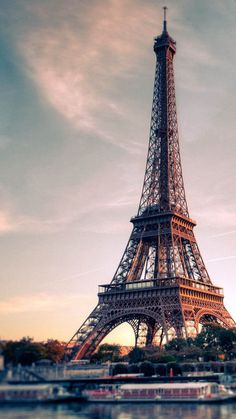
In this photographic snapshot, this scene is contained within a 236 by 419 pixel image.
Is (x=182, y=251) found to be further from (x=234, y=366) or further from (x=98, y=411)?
(x=98, y=411)

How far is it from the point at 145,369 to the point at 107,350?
104ft

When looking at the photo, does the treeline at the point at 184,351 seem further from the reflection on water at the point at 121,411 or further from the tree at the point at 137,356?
the reflection on water at the point at 121,411

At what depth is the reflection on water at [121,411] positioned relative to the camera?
53.9 m

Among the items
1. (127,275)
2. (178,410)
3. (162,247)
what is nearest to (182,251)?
(162,247)

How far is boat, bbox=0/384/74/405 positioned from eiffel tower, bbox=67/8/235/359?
3307 centimetres

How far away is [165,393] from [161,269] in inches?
1590

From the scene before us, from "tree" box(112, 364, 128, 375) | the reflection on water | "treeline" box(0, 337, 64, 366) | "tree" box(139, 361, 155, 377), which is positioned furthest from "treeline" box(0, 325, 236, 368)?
the reflection on water

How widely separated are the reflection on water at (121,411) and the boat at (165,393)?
194 centimetres

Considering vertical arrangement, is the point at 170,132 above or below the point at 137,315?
above

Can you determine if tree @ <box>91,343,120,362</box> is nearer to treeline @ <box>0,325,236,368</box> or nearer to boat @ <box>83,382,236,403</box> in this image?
treeline @ <box>0,325,236,368</box>

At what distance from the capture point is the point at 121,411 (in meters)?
60.7

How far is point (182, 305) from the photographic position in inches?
3856

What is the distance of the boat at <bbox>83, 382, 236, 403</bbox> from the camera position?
68.8m

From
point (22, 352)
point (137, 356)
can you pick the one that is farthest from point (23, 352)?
point (137, 356)
